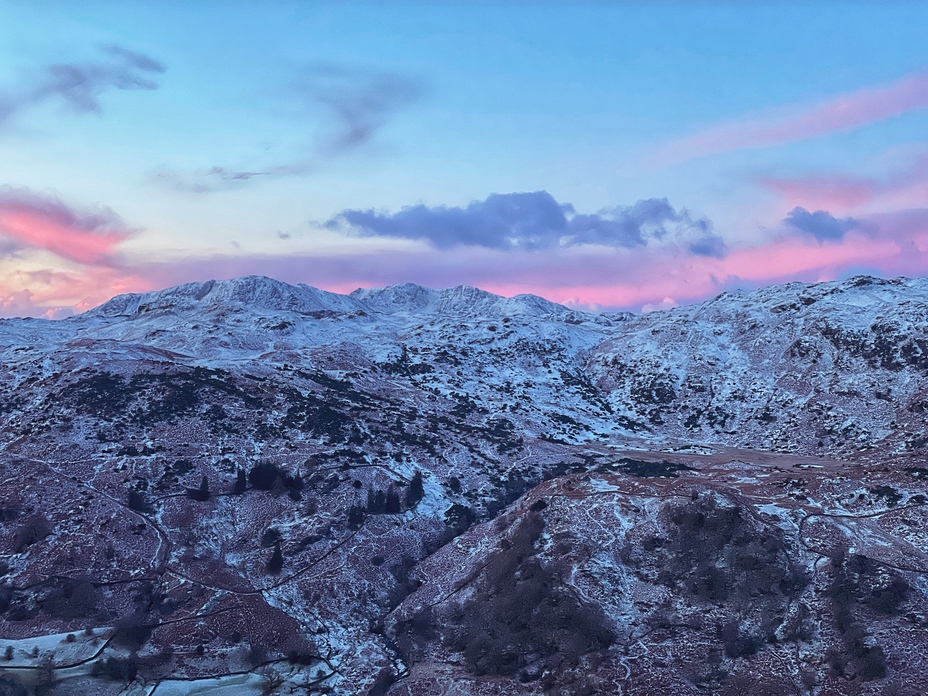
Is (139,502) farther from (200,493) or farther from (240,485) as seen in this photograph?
(240,485)

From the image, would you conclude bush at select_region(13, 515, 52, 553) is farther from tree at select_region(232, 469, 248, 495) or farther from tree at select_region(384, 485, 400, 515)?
tree at select_region(384, 485, 400, 515)

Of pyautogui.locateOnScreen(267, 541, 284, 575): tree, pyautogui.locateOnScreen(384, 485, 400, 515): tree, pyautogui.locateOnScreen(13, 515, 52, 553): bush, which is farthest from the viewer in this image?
pyautogui.locateOnScreen(384, 485, 400, 515): tree

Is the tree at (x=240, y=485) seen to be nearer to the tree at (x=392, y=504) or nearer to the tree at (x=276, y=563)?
the tree at (x=276, y=563)

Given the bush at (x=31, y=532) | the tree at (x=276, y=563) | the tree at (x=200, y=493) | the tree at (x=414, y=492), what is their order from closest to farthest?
the bush at (x=31, y=532) → the tree at (x=276, y=563) → the tree at (x=200, y=493) → the tree at (x=414, y=492)

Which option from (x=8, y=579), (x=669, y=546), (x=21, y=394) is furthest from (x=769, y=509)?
(x=21, y=394)

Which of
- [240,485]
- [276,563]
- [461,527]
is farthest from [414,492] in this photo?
[276,563]

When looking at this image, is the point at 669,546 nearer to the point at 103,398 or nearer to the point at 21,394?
the point at 103,398

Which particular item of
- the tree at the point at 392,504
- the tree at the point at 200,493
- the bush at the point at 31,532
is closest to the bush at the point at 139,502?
the tree at the point at 200,493

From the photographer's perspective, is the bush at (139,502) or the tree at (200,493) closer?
the bush at (139,502)

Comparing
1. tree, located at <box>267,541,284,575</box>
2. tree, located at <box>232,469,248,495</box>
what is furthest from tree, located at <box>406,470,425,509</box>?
tree, located at <box>232,469,248,495</box>
